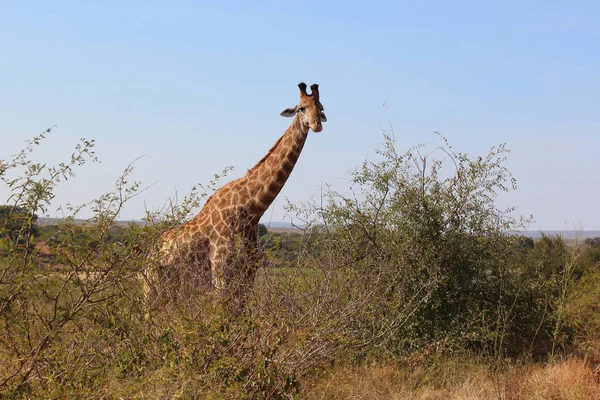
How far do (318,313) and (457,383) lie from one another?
2.40 meters

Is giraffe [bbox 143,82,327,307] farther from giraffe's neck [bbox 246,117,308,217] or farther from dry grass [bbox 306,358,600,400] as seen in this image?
dry grass [bbox 306,358,600,400]

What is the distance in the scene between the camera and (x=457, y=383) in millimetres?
7621

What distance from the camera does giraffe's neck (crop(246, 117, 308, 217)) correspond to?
9164 mm

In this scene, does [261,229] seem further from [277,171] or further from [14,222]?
[14,222]

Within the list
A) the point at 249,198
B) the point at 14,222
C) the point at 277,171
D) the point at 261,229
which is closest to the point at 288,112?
the point at 277,171

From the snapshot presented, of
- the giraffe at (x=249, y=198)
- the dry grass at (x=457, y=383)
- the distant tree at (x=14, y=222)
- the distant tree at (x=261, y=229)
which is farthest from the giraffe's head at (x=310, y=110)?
the distant tree at (x=14, y=222)

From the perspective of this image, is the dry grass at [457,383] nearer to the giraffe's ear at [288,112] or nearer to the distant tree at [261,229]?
the distant tree at [261,229]

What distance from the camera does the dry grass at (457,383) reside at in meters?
6.82

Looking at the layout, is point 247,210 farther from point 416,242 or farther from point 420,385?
point 420,385

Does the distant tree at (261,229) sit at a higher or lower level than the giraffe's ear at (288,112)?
lower

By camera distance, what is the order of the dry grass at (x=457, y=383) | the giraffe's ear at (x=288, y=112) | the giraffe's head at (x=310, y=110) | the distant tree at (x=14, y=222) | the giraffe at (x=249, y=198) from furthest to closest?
the giraffe's ear at (x=288, y=112)
the giraffe's head at (x=310, y=110)
the giraffe at (x=249, y=198)
the dry grass at (x=457, y=383)
the distant tree at (x=14, y=222)

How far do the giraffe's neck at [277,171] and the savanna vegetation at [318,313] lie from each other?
41 cm

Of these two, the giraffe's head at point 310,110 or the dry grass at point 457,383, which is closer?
the dry grass at point 457,383

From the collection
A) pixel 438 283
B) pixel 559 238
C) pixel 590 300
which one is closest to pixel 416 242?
pixel 438 283
